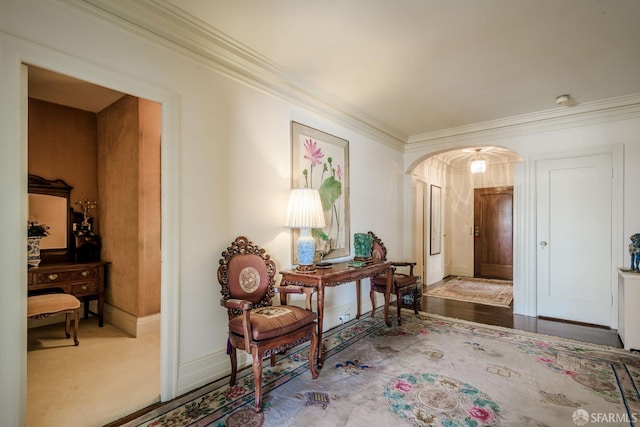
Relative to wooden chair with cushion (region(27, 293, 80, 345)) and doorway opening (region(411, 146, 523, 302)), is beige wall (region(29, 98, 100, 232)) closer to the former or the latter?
wooden chair with cushion (region(27, 293, 80, 345))

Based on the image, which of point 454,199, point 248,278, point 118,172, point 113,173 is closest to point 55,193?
point 113,173

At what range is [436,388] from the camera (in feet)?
7.55

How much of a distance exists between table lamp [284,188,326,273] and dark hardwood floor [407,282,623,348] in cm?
234

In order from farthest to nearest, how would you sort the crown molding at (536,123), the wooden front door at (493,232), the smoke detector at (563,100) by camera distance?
the wooden front door at (493,232), the crown molding at (536,123), the smoke detector at (563,100)

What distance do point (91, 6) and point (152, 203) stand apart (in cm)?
212

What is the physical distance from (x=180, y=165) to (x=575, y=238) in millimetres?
4705

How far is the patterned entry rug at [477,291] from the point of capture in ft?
16.4

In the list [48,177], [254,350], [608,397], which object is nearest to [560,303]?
[608,397]

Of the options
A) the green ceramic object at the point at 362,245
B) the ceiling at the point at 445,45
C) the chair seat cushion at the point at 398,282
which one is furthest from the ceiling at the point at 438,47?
the chair seat cushion at the point at 398,282

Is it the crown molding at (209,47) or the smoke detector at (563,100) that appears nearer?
the crown molding at (209,47)

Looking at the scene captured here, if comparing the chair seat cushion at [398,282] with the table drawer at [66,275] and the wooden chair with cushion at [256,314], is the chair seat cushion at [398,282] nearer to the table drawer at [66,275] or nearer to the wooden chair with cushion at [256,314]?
the wooden chair with cushion at [256,314]

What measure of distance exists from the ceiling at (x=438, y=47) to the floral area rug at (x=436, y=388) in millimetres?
2665

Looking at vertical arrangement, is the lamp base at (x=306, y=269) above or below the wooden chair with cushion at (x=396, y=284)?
above

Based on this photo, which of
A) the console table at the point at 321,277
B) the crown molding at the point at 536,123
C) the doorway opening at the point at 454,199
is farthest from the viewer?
the doorway opening at the point at 454,199
